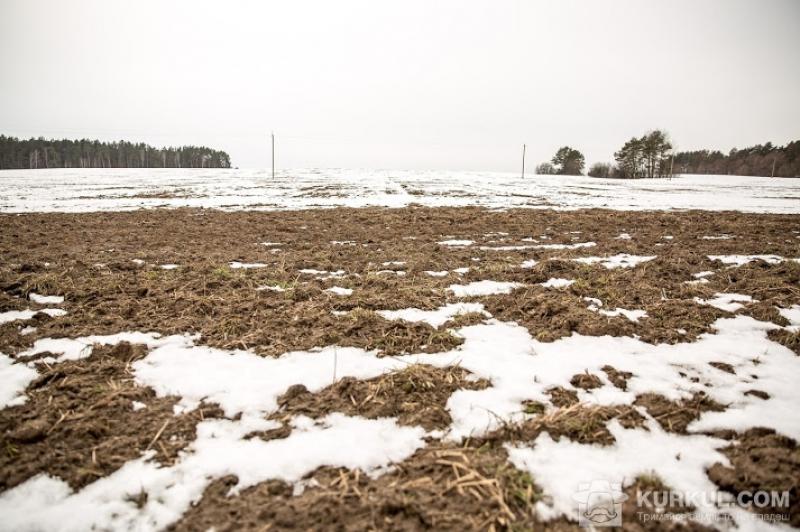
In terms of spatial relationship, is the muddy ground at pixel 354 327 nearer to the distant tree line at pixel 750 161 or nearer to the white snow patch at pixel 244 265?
the white snow patch at pixel 244 265

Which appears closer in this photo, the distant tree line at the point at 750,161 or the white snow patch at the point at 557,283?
the white snow patch at the point at 557,283

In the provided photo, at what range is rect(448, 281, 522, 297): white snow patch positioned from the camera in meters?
5.41

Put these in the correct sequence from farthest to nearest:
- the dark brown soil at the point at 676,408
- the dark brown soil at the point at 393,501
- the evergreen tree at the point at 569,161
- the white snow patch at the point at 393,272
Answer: the evergreen tree at the point at 569,161 < the white snow patch at the point at 393,272 < the dark brown soil at the point at 676,408 < the dark brown soil at the point at 393,501

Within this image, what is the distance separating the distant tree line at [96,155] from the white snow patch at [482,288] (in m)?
117

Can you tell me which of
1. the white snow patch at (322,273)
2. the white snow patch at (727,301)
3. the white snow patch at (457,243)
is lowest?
the white snow patch at (322,273)

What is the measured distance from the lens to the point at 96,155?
100000mm

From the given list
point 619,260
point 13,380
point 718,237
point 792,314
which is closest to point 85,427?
point 13,380

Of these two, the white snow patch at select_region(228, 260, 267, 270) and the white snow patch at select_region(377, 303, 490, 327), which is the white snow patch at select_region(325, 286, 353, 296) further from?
the white snow patch at select_region(228, 260, 267, 270)

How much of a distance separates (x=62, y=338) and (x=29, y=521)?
8.37 feet

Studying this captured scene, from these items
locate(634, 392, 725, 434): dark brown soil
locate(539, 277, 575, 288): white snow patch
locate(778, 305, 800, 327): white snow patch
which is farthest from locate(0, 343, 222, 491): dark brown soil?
locate(778, 305, 800, 327): white snow patch

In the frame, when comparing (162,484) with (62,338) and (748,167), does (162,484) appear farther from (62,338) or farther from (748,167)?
(748,167)

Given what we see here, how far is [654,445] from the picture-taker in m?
2.39

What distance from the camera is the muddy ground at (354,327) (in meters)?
2.03

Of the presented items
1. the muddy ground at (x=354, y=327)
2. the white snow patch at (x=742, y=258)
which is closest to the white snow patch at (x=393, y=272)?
the muddy ground at (x=354, y=327)
